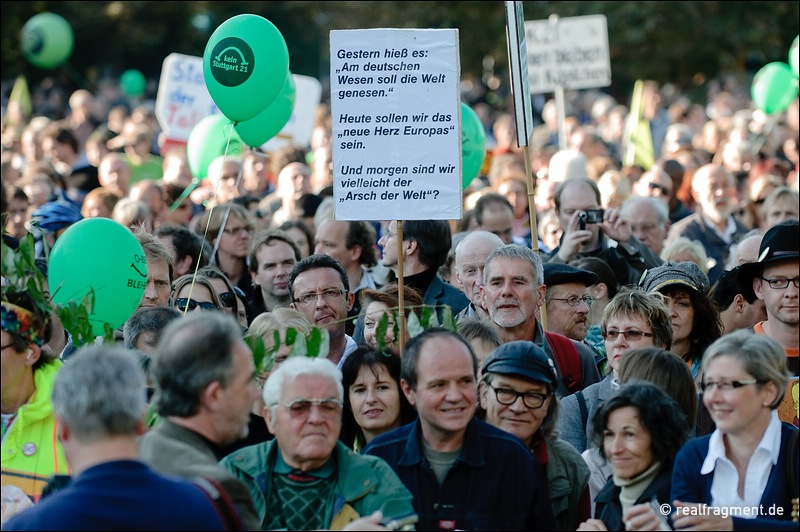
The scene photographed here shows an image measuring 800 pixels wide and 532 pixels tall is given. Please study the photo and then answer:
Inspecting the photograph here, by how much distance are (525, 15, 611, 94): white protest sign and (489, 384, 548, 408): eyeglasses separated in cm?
1027

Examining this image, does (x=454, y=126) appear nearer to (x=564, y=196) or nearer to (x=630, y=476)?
(x=630, y=476)

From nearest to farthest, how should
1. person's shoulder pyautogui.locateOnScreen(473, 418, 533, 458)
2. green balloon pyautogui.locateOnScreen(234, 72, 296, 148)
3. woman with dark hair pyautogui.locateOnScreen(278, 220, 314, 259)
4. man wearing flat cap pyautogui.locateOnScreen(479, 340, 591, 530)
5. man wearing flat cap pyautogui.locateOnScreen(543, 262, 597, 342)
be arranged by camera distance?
person's shoulder pyautogui.locateOnScreen(473, 418, 533, 458) → man wearing flat cap pyautogui.locateOnScreen(479, 340, 591, 530) → man wearing flat cap pyautogui.locateOnScreen(543, 262, 597, 342) → green balloon pyautogui.locateOnScreen(234, 72, 296, 148) → woman with dark hair pyautogui.locateOnScreen(278, 220, 314, 259)

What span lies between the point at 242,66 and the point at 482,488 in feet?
12.1

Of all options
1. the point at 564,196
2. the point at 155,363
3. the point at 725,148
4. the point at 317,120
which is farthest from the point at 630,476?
the point at 317,120

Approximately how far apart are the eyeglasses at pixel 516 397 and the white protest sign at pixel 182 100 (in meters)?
9.61

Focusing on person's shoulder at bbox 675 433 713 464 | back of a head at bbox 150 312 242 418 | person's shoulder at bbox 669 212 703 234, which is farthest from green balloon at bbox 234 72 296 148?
back of a head at bbox 150 312 242 418

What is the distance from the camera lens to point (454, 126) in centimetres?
700

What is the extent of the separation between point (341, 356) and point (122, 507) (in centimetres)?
357

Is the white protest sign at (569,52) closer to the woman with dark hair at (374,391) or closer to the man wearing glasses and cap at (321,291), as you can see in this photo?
→ the man wearing glasses and cap at (321,291)

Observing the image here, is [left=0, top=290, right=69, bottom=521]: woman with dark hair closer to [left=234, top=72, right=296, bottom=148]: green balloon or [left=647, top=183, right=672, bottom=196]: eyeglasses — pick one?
[left=234, top=72, right=296, bottom=148]: green balloon

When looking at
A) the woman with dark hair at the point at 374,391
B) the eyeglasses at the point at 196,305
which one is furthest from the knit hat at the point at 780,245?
the eyeglasses at the point at 196,305

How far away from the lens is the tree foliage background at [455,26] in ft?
77.7

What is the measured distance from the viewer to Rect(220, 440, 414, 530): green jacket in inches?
201

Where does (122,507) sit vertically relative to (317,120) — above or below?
below
